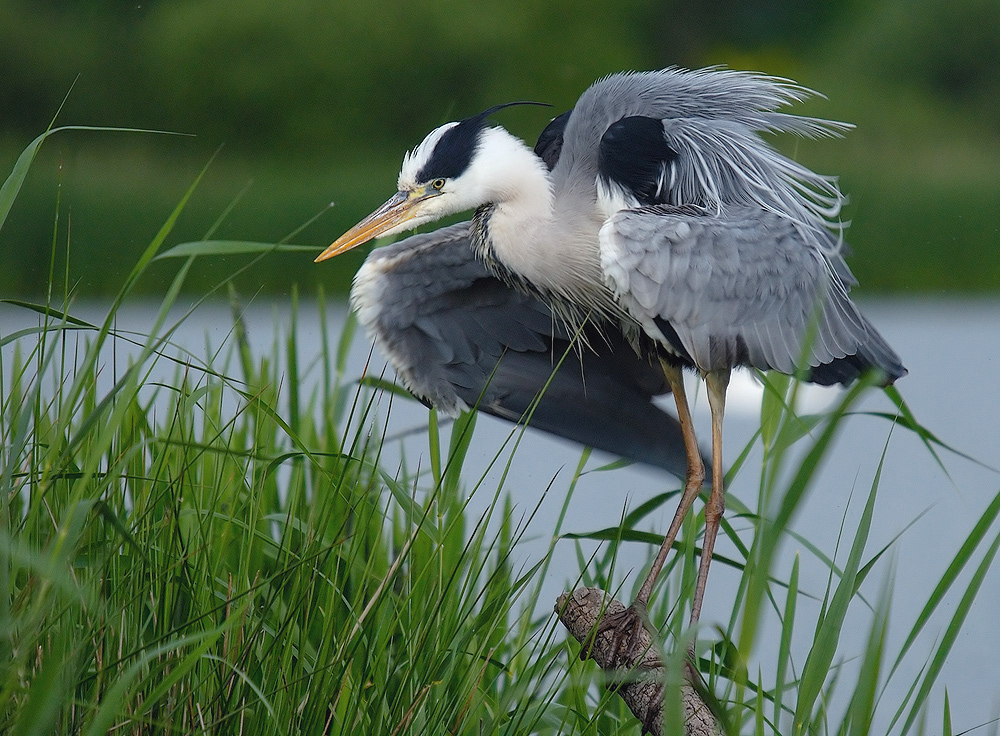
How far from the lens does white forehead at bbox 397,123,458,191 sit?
1320mm

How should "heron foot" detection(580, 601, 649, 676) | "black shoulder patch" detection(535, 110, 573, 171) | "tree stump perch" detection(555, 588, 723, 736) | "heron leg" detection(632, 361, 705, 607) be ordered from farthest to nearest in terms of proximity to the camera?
"black shoulder patch" detection(535, 110, 573, 171) → "heron leg" detection(632, 361, 705, 607) → "heron foot" detection(580, 601, 649, 676) → "tree stump perch" detection(555, 588, 723, 736)

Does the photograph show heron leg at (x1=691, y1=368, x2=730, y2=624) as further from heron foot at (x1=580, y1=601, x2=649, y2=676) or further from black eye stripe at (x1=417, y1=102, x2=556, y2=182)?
black eye stripe at (x1=417, y1=102, x2=556, y2=182)

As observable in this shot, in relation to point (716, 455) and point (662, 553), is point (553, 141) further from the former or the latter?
point (662, 553)

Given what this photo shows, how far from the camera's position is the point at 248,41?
5164mm

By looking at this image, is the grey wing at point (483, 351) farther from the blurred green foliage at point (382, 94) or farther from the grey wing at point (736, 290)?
the blurred green foliage at point (382, 94)

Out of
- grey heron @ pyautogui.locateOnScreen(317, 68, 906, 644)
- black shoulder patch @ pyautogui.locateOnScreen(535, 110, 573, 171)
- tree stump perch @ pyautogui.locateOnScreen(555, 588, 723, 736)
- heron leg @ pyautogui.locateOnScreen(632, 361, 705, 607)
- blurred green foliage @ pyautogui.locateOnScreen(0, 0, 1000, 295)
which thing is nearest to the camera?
tree stump perch @ pyautogui.locateOnScreen(555, 588, 723, 736)

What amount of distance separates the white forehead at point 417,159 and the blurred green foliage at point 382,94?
3506 millimetres

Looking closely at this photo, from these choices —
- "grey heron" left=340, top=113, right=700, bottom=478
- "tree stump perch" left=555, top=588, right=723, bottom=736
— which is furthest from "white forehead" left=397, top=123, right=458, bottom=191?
"tree stump perch" left=555, top=588, right=723, bottom=736

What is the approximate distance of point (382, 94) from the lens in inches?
214

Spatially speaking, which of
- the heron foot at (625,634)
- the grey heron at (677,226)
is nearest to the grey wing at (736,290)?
the grey heron at (677,226)

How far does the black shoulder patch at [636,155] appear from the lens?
51.4 inches

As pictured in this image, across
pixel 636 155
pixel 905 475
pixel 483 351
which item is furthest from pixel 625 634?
pixel 905 475

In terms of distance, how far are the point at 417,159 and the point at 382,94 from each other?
432 centimetres

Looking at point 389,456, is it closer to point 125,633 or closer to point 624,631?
point 624,631
